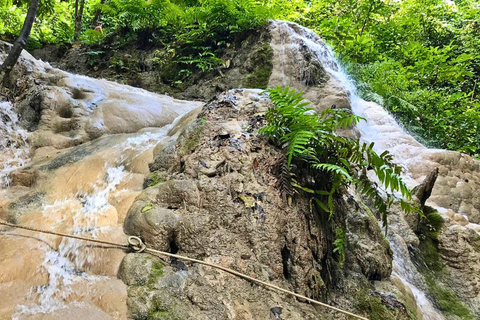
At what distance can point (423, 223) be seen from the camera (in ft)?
14.2

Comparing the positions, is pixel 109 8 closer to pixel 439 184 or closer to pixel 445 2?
pixel 439 184

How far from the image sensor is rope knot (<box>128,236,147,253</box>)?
1997 millimetres

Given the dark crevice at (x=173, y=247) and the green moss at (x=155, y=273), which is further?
the dark crevice at (x=173, y=247)

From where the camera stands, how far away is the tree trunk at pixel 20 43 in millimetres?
3840

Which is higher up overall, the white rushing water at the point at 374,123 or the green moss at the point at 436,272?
the white rushing water at the point at 374,123

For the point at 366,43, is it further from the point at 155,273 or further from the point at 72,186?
the point at 155,273

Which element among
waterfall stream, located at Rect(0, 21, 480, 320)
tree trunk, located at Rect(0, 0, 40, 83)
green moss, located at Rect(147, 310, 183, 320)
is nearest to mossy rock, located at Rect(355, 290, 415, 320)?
waterfall stream, located at Rect(0, 21, 480, 320)

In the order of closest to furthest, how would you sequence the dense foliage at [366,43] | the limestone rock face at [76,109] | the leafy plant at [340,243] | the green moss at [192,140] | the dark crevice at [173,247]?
the dark crevice at [173,247]
the leafy plant at [340,243]
the green moss at [192,140]
the limestone rock face at [76,109]
the dense foliage at [366,43]

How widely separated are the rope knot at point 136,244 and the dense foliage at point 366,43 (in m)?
6.15

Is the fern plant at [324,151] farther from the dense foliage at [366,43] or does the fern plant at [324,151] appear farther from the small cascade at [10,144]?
the dense foliage at [366,43]

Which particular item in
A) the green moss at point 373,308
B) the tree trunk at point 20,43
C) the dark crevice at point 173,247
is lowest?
the green moss at point 373,308

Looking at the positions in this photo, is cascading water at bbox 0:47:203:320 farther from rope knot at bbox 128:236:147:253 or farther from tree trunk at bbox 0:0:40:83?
tree trunk at bbox 0:0:40:83

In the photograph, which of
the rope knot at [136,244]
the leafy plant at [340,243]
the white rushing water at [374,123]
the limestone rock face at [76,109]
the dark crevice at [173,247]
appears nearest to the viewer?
the rope knot at [136,244]

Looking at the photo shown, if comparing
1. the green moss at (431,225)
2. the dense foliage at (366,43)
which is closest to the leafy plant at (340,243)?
the green moss at (431,225)
